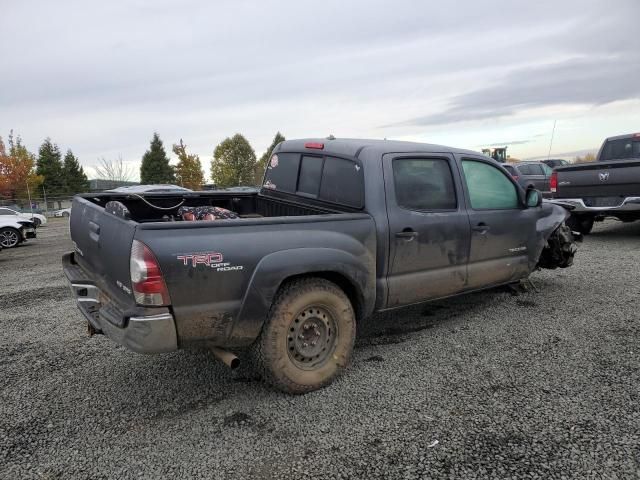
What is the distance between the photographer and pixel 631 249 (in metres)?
8.41

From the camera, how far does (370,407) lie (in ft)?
10.3

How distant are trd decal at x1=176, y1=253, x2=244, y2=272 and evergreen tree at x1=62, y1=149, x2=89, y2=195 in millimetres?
51939

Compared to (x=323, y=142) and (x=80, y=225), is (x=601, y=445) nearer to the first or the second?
(x=323, y=142)

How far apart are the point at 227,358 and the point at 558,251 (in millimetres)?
4341

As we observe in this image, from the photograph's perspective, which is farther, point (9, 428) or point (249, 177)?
point (249, 177)

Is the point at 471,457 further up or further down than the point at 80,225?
further down

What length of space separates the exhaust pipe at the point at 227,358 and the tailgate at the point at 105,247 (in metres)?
0.69

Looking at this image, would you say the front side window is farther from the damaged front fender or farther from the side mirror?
the damaged front fender

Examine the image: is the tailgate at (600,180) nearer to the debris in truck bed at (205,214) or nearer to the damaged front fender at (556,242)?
the damaged front fender at (556,242)

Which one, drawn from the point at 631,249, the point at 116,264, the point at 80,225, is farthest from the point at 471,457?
the point at 631,249

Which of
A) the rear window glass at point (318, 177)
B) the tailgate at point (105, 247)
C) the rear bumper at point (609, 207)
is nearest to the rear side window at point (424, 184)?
the rear window glass at point (318, 177)

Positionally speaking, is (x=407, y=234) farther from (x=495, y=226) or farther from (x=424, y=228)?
(x=495, y=226)

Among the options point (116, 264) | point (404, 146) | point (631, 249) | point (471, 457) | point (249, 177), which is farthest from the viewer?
point (249, 177)

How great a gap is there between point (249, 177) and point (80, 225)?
5692cm
